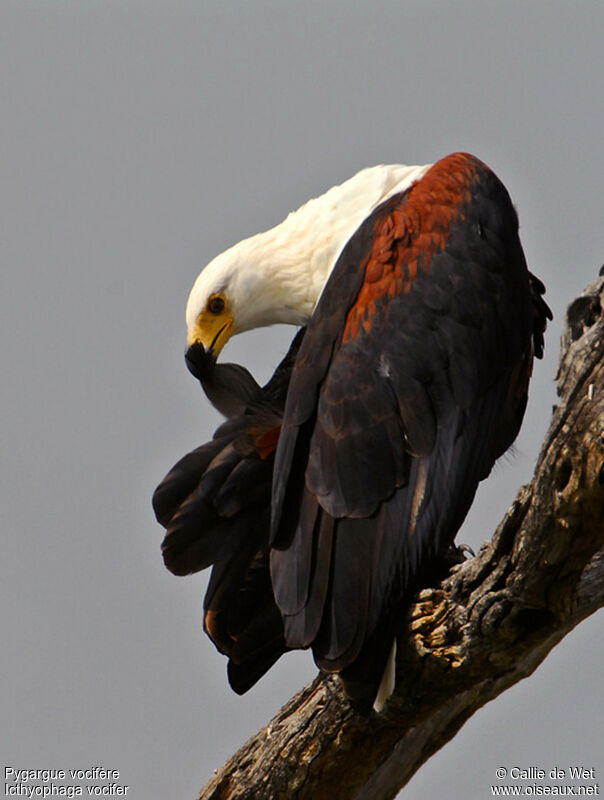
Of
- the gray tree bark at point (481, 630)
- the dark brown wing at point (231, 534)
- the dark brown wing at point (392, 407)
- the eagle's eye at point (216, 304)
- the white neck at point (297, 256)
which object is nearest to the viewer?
the gray tree bark at point (481, 630)

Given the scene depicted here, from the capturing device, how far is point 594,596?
3.97 metres

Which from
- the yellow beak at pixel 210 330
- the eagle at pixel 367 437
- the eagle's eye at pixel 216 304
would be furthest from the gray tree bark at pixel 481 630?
the eagle's eye at pixel 216 304

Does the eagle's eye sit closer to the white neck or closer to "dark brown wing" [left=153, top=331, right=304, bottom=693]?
the white neck

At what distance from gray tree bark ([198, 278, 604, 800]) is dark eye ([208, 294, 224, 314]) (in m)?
1.69

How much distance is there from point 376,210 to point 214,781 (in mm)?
2478

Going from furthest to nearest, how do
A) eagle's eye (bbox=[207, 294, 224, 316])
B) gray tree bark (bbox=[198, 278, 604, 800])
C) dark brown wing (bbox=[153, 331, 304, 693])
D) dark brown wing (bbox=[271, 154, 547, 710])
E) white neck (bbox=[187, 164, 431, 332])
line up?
eagle's eye (bbox=[207, 294, 224, 316]) → white neck (bbox=[187, 164, 431, 332]) → dark brown wing (bbox=[153, 331, 304, 693]) → dark brown wing (bbox=[271, 154, 547, 710]) → gray tree bark (bbox=[198, 278, 604, 800])

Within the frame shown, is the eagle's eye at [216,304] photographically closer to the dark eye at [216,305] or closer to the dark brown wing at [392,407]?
the dark eye at [216,305]

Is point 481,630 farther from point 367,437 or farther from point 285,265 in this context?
point 285,265

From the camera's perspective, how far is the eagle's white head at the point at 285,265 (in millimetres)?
5066

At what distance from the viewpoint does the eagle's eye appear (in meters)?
5.21

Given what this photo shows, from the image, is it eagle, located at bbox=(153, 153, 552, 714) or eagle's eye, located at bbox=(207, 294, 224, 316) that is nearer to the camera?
eagle, located at bbox=(153, 153, 552, 714)

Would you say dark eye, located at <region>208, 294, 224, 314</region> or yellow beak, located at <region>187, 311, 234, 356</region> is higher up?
dark eye, located at <region>208, 294, 224, 314</region>

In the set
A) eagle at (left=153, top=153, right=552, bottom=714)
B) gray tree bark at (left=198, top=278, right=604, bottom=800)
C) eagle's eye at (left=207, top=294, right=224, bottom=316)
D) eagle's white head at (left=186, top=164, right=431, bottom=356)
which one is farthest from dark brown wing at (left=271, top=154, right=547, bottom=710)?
eagle's eye at (left=207, top=294, right=224, bottom=316)

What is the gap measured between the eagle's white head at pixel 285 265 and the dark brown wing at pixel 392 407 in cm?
34
